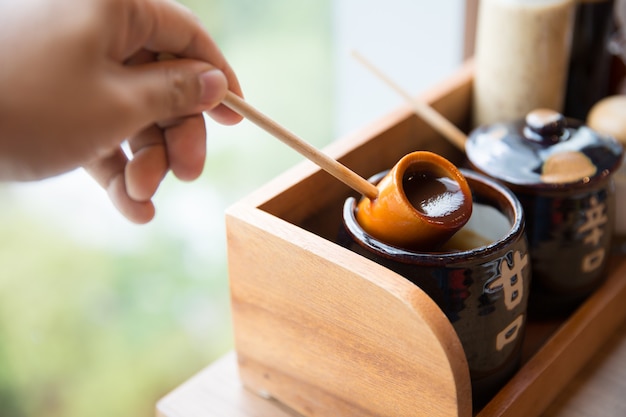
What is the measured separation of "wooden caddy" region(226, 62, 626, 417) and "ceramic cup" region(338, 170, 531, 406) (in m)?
0.03

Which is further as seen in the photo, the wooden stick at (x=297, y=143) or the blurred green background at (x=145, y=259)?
the blurred green background at (x=145, y=259)

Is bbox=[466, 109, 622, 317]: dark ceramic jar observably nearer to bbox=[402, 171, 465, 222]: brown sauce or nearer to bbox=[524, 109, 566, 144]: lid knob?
bbox=[524, 109, 566, 144]: lid knob

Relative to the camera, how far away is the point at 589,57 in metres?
0.96

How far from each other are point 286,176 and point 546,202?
256 mm

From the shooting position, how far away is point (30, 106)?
40cm

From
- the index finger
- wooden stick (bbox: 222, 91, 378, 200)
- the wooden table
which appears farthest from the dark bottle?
the index finger

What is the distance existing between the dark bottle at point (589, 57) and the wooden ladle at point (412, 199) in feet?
1.41

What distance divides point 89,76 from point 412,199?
0.30 meters

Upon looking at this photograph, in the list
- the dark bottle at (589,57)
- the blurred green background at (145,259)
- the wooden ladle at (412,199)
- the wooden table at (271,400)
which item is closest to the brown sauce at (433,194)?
the wooden ladle at (412,199)

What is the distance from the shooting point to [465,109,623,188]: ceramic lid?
0.71 m

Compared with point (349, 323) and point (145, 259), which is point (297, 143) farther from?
point (145, 259)

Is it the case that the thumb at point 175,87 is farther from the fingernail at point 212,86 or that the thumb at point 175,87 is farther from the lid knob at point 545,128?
the lid knob at point 545,128

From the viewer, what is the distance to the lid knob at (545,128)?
0.74 metres

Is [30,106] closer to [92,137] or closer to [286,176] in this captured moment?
[92,137]
